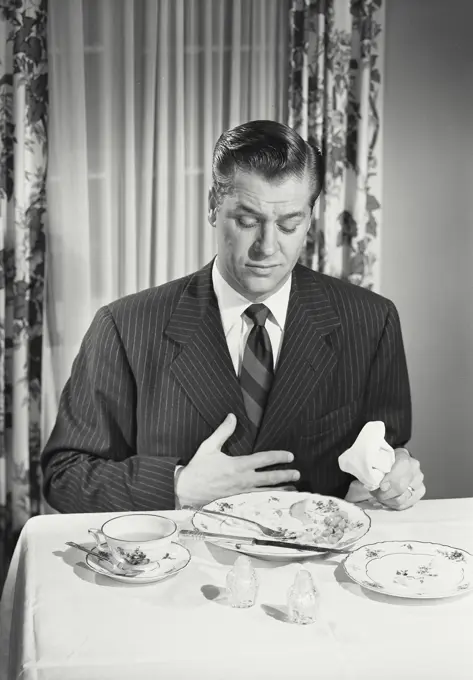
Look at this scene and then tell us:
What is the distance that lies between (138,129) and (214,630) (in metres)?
2.41

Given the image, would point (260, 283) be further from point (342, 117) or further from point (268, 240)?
point (342, 117)

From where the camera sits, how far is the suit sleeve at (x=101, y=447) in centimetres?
191

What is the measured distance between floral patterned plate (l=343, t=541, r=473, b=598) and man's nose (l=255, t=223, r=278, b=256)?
2.40 ft

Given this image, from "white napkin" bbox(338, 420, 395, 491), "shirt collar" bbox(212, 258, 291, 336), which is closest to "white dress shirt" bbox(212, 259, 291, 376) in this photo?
"shirt collar" bbox(212, 258, 291, 336)

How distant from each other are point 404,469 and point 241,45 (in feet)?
6.89

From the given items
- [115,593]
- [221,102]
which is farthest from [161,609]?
[221,102]

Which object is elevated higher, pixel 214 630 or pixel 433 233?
pixel 433 233

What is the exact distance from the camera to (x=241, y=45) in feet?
10.9

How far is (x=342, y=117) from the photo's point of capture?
334cm

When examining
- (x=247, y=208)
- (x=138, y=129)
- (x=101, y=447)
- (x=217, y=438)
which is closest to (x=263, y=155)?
(x=247, y=208)

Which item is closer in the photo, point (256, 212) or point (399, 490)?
point (399, 490)

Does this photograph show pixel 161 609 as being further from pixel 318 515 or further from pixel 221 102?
pixel 221 102

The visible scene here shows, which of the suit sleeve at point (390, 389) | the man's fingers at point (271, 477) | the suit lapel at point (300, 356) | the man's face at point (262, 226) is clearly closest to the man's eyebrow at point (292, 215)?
the man's face at point (262, 226)

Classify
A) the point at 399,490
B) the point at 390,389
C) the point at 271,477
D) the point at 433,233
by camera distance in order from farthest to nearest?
the point at 433,233 < the point at 390,389 < the point at 271,477 < the point at 399,490
